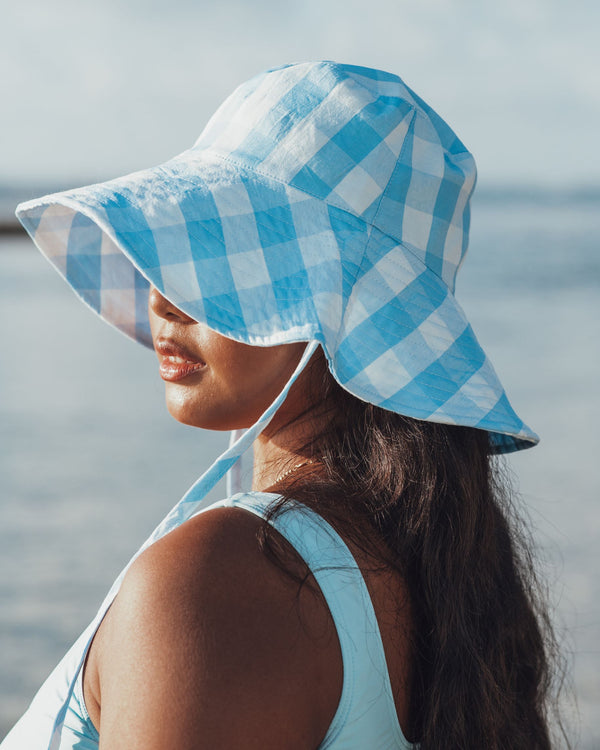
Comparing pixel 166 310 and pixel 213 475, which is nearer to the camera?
pixel 213 475

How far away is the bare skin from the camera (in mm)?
936

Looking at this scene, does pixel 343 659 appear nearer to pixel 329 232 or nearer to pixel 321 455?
pixel 321 455

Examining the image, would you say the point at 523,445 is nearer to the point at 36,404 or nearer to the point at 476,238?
the point at 36,404

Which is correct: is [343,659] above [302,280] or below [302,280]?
below

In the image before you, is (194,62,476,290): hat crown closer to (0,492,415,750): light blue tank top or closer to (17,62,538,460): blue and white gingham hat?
(17,62,538,460): blue and white gingham hat

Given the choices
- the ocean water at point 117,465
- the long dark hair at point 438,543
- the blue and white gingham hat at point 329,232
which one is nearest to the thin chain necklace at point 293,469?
the long dark hair at point 438,543

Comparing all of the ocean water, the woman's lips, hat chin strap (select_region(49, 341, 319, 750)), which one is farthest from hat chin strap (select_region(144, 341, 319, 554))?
the ocean water

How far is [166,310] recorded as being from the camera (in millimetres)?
1383

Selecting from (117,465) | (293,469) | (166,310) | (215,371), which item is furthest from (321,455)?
(117,465)

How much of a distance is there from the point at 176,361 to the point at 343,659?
0.53 metres

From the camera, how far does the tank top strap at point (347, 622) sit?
3.47ft

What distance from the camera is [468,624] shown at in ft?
4.09

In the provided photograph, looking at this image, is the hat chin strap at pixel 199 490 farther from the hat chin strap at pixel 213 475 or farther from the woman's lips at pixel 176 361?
the woman's lips at pixel 176 361

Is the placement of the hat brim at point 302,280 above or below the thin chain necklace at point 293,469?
above
